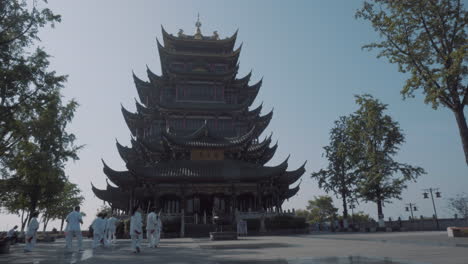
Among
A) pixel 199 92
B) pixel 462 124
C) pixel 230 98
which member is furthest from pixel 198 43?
pixel 462 124

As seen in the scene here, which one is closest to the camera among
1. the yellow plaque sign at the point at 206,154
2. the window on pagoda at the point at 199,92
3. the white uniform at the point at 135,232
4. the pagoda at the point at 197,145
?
the white uniform at the point at 135,232

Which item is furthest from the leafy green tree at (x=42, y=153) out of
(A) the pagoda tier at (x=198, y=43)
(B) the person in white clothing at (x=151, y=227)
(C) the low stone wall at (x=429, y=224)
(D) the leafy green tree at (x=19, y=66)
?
(C) the low stone wall at (x=429, y=224)

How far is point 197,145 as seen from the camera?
90.5 feet

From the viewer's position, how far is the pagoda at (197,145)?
85.3 feet

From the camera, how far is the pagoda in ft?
85.3

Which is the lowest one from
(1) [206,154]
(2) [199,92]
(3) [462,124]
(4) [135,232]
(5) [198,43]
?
(4) [135,232]

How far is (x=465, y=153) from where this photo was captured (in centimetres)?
1277

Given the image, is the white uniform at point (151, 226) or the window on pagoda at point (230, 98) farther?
the window on pagoda at point (230, 98)

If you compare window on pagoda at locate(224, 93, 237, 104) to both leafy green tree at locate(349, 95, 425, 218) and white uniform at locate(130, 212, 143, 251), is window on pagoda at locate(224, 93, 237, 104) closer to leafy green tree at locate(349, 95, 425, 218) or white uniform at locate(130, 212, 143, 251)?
leafy green tree at locate(349, 95, 425, 218)

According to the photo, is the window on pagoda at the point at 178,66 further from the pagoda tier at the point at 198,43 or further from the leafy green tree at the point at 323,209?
the leafy green tree at the point at 323,209

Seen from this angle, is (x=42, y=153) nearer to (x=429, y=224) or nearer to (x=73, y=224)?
(x=73, y=224)

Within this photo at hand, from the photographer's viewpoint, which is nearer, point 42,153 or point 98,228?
point 98,228

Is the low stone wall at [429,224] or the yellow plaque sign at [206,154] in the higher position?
the yellow plaque sign at [206,154]

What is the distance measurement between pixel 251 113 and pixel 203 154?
9.19 m
